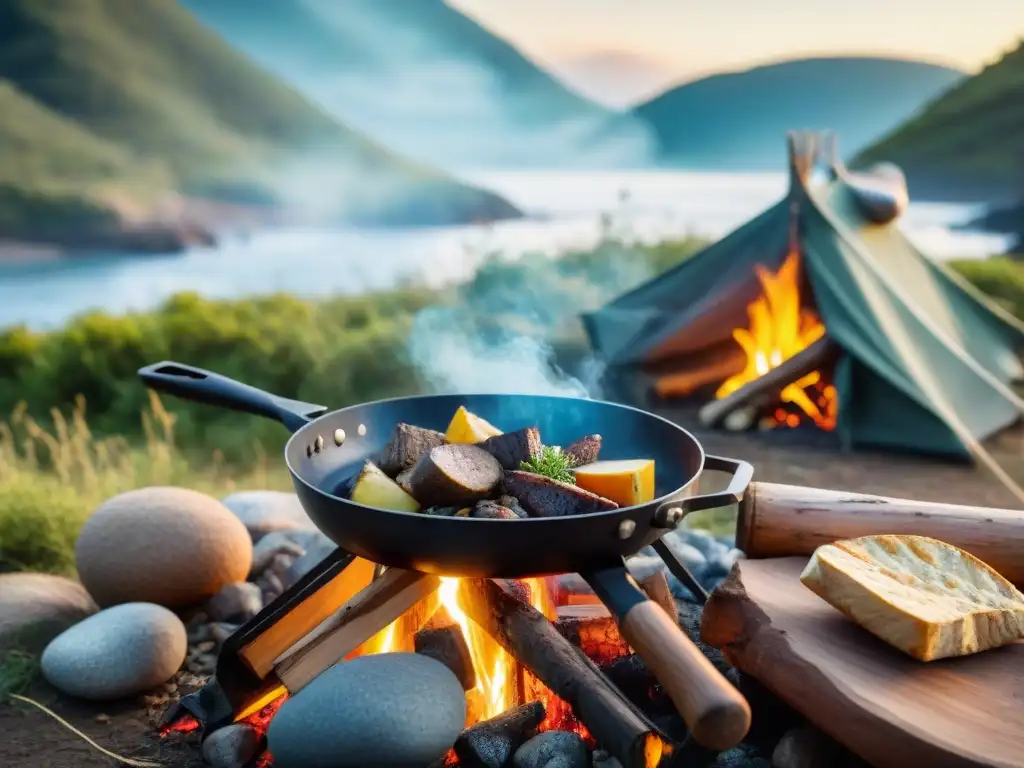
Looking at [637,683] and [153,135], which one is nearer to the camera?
[637,683]

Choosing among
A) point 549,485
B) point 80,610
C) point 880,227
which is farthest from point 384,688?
point 880,227

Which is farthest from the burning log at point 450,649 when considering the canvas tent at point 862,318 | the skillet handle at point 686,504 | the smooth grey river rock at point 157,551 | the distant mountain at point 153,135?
the distant mountain at point 153,135

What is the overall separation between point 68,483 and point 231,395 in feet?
6.98

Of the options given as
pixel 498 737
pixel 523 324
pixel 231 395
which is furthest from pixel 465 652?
pixel 523 324

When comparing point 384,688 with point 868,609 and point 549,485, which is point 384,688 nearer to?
point 549,485

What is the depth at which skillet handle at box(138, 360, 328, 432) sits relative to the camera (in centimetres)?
209

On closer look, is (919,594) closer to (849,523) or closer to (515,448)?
(849,523)

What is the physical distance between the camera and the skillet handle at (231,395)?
2.09 metres

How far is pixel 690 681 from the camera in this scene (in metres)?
1.33

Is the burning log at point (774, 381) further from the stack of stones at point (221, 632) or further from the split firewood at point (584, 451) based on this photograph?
the split firewood at point (584, 451)

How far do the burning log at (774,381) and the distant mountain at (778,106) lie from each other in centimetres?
174

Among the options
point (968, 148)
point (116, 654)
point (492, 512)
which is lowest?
point (116, 654)

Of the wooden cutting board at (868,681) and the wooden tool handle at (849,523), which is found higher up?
the wooden tool handle at (849,523)

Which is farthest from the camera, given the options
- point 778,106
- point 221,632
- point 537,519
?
point 778,106
